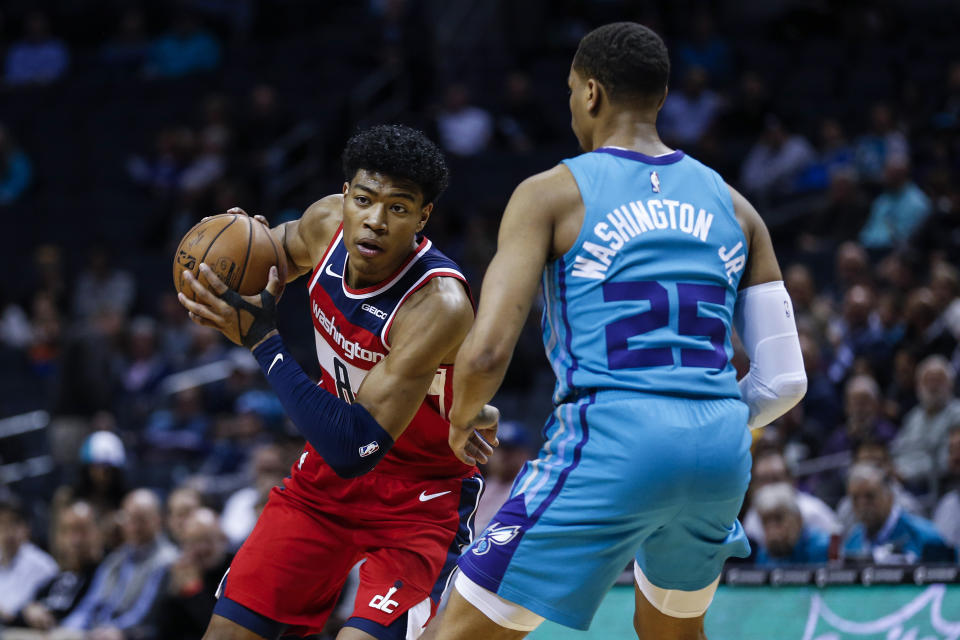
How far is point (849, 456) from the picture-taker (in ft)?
27.4

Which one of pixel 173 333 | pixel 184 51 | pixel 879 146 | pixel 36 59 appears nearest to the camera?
pixel 879 146

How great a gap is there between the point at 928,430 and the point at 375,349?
16.4 ft

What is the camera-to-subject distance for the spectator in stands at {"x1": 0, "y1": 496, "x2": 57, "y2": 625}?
8906 mm

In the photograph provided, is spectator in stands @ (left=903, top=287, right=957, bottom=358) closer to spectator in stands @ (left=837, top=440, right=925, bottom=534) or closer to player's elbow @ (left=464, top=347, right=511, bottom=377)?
spectator in stands @ (left=837, top=440, right=925, bottom=534)

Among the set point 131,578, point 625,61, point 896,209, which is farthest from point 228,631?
point 896,209

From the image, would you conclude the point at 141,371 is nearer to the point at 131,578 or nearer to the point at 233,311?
the point at 131,578

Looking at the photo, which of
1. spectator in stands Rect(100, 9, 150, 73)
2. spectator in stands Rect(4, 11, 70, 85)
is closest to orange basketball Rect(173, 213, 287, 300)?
spectator in stands Rect(100, 9, 150, 73)

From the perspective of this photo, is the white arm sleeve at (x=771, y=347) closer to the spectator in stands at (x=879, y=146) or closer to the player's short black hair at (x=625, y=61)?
the player's short black hair at (x=625, y=61)

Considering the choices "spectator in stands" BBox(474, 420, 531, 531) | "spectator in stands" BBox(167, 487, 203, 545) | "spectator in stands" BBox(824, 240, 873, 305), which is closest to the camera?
"spectator in stands" BBox(474, 420, 531, 531)

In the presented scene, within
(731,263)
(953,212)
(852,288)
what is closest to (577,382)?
(731,263)

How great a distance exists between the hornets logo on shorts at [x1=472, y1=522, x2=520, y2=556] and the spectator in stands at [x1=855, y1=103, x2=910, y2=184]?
8.80 m

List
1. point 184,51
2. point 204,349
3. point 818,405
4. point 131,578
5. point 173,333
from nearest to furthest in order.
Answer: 1. point 131,578
2. point 818,405
3. point 204,349
4. point 173,333
5. point 184,51

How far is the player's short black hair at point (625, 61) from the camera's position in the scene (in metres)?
3.42

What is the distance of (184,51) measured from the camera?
15.3m
